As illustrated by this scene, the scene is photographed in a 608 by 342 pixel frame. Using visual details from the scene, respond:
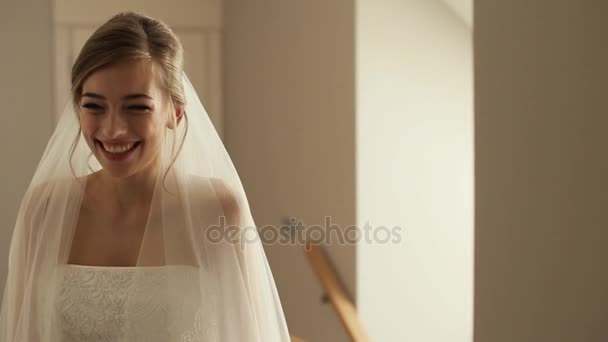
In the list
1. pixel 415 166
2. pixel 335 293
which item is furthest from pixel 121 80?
pixel 415 166

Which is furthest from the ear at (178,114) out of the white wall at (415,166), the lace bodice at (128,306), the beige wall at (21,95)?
the beige wall at (21,95)

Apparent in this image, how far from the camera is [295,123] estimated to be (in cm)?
378

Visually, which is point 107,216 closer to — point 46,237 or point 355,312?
point 46,237

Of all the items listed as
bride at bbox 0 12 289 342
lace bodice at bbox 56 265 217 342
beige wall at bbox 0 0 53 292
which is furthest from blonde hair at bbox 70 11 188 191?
beige wall at bbox 0 0 53 292

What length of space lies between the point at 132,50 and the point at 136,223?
485 millimetres

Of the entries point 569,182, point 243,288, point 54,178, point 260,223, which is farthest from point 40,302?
point 260,223

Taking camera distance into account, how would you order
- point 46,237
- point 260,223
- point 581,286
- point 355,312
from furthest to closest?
point 260,223
point 355,312
point 46,237
point 581,286

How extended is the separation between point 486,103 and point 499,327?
2.06 feet

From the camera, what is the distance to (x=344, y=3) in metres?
3.29

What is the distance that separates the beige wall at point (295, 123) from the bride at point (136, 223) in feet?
4.05

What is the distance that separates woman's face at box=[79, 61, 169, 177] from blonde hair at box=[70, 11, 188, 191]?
0.8 inches

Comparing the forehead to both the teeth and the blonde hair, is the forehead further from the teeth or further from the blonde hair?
the teeth

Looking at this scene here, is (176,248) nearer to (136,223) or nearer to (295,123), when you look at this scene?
(136,223)

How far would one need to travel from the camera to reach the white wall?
3318 millimetres
